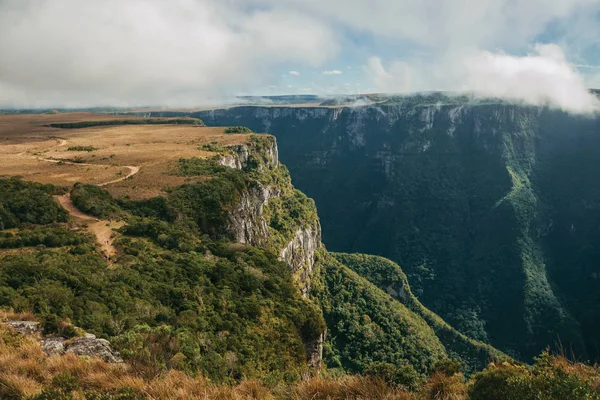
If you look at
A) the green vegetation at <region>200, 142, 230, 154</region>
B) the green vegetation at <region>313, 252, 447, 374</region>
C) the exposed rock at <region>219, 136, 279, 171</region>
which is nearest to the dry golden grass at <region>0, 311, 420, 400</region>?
the green vegetation at <region>313, 252, 447, 374</region>

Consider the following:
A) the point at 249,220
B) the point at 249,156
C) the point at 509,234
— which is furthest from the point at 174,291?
the point at 509,234

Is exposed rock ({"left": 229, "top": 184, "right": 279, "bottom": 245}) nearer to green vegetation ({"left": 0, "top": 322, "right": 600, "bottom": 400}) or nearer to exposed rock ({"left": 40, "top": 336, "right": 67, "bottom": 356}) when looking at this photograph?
exposed rock ({"left": 40, "top": 336, "right": 67, "bottom": 356})

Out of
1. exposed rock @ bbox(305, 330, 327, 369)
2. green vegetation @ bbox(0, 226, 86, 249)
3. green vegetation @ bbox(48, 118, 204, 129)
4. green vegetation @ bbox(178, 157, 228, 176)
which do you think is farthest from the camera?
green vegetation @ bbox(48, 118, 204, 129)

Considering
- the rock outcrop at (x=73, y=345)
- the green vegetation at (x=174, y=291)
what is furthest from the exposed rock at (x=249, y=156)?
the rock outcrop at (x=73, y=345)

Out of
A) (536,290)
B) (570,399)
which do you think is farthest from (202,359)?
(536,290)

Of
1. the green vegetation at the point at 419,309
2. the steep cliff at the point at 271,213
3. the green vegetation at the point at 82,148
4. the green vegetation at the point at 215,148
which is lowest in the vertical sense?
the green vegetation at the point at 419,309

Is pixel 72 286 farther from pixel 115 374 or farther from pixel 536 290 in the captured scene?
pixel 536 290

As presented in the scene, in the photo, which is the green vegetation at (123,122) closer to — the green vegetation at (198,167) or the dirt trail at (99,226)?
the green vegetation at (198,167)
